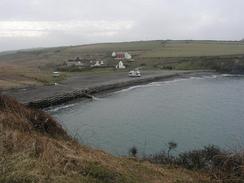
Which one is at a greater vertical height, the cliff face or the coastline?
the cliff face

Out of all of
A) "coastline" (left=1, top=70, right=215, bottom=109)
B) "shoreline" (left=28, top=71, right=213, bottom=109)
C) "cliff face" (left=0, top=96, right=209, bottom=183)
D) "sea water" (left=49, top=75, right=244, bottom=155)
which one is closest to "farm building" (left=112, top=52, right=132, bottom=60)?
"shoreline" (left=28, top=71, right=213, bottom=109)

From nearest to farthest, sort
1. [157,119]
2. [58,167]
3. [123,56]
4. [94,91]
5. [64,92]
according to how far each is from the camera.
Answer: [58,167] < [157,119] < [64,92] < [94,91] < [123,56]

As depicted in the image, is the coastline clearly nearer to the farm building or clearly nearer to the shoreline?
the shoreline

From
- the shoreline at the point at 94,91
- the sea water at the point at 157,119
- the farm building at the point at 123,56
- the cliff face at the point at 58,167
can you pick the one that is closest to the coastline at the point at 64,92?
the shoreline at the point at 94,91

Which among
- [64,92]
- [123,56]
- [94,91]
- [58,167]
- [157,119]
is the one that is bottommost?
[94,91]

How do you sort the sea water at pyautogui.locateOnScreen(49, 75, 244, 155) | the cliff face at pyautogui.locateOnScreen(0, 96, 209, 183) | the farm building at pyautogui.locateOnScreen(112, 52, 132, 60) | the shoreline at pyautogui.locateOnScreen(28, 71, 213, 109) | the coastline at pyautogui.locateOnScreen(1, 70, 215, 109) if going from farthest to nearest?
the farm building at pyautogui.locateOnScreen(112, 52, 132, 60) < the shoreline at pyautogui.locateOnScreen(28, 71, 213, 109) < the coastline at pyautogui.locateOnScreen(1, 70, 215, 109) < the sea water at pyautogui.locateOnScreen(49, 75, 244, 155) < the cliff face at pyautogui.locateOnScreen(0, 96, 209, 183)

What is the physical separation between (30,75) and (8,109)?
6737 cm

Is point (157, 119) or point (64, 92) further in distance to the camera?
point (64, 92)

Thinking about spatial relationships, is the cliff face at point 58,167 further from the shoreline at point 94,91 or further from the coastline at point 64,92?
the shoreline at point 94,91

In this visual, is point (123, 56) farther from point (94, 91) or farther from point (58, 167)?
point (58, 167)

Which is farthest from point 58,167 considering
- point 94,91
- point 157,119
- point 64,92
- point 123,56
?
point 123,56

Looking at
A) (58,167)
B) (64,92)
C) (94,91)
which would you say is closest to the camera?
(58,167)

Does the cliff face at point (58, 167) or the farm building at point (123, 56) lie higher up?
the cliff face at point (58, 167)

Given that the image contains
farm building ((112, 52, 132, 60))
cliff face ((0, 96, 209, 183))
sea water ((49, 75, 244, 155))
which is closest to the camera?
cliff face ((0, 96, 209, 183))
